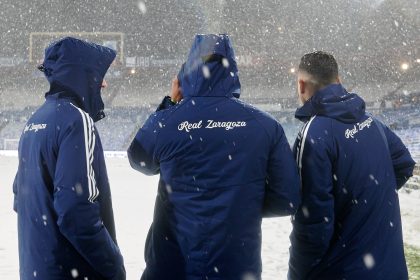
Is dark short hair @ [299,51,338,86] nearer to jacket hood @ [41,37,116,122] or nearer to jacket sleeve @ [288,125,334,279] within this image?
jacket sleeve @ [288,125,334,279]

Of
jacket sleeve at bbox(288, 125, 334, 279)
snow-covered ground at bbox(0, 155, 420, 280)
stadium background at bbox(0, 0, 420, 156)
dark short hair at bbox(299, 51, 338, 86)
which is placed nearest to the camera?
jacket sleeve at bbox(288, 125, 334, 279)

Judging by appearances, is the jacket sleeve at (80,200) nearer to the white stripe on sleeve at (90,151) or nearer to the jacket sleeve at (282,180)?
the white stripe on sleeve at (90,151)

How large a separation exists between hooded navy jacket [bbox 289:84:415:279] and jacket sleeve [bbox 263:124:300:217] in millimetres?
109

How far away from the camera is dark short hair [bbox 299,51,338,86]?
211 centimetres

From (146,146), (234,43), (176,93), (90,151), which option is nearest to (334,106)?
(176,93)

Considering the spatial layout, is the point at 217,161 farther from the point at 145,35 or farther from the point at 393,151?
the point at 145,35

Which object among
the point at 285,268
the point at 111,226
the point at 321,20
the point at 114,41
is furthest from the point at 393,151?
the point at 114,41

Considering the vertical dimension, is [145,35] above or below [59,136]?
below

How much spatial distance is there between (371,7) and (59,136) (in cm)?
2663

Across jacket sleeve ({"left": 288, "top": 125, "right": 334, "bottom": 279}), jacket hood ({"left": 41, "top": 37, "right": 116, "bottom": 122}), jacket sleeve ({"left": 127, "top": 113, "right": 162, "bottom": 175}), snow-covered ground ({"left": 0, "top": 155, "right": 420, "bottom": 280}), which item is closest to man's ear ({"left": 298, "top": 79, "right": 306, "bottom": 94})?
jacket sleeve ({"left": 288, "top": 125, "right": 334, "bottom": 279})

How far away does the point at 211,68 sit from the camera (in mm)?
1861

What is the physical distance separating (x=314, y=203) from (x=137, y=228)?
18.4 feet

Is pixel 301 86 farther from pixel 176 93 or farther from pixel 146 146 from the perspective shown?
pixel 146 146

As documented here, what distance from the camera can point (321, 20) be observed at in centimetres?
2645
